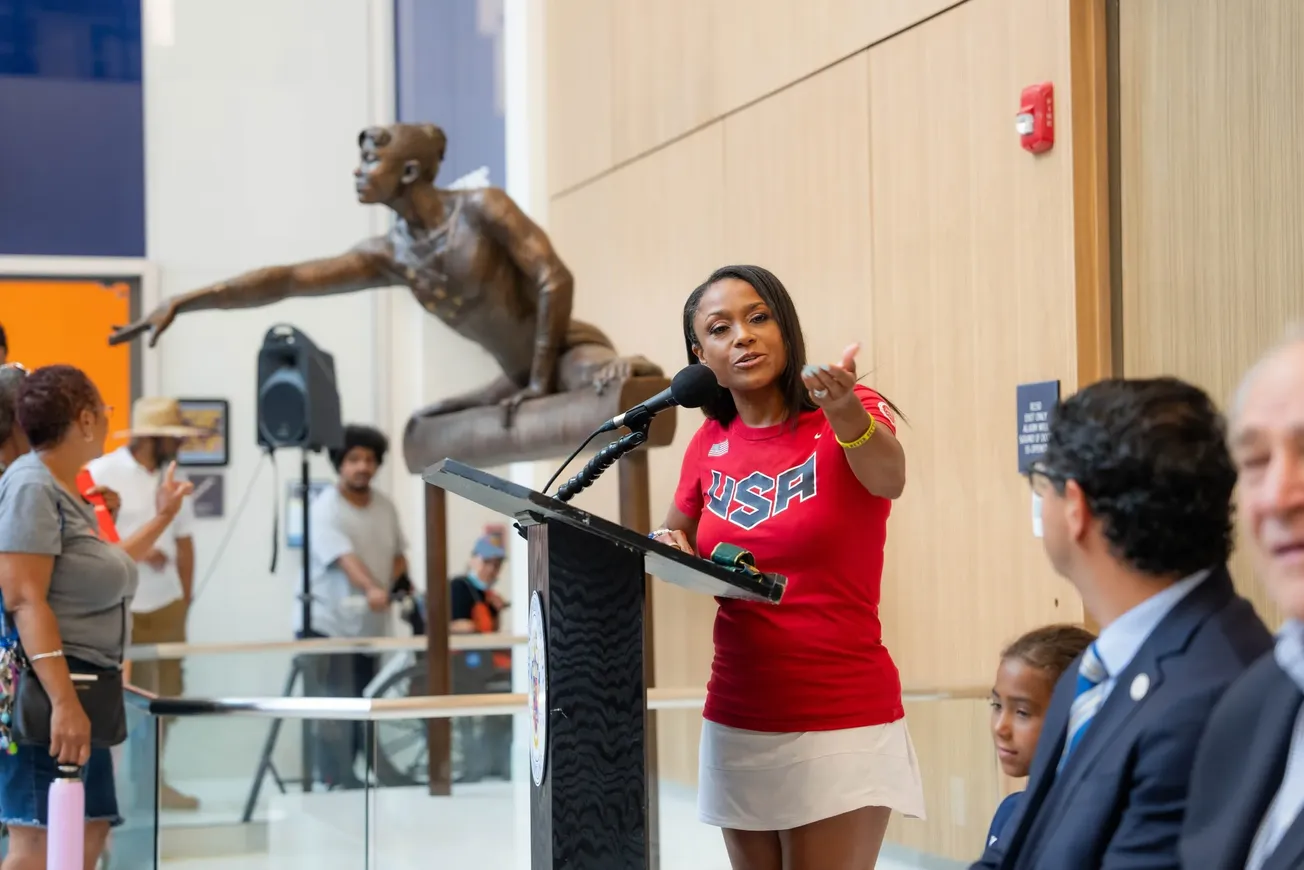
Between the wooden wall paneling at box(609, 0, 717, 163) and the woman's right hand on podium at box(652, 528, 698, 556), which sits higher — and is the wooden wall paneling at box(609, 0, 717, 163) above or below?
above

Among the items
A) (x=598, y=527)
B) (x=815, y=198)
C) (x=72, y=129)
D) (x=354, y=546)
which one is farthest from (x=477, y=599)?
(x=598, y=527)

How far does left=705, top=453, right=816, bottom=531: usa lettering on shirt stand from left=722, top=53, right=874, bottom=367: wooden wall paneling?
2296 millimetres

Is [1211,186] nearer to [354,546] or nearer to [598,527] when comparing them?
[598,527]

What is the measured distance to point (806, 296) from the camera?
4.61m

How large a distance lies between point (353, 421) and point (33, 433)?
6.24 meters

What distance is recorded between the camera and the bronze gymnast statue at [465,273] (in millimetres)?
4316

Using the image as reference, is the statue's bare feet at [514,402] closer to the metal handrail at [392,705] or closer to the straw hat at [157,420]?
the metal handrail at [392,705]

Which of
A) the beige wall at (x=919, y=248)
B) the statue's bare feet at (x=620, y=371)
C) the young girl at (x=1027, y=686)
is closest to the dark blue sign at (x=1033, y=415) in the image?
the beige wall at (x=919, y=248)

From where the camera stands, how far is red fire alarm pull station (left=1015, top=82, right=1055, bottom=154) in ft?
11.8

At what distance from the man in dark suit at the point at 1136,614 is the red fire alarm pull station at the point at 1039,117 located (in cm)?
253

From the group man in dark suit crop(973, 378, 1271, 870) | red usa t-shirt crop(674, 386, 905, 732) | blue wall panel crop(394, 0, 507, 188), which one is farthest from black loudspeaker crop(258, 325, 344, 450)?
man in dark suit crop(973, 378, 1271, 870)

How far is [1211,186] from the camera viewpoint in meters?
3.37

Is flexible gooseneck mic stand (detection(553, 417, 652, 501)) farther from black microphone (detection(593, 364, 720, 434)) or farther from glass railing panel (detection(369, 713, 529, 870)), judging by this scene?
glass railing panel (detection(369, 713, 529, 870))

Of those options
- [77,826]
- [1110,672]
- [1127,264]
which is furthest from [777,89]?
[1110,672]
